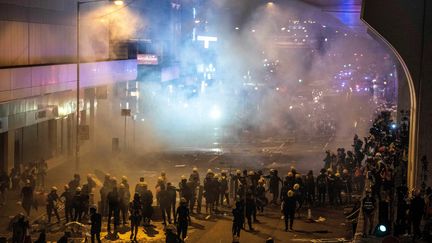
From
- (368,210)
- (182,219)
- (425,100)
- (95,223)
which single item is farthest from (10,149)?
(368,210)

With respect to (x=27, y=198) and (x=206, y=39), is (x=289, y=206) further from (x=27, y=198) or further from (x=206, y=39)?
(x=206, y=39)

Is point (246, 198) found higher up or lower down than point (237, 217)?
higher up

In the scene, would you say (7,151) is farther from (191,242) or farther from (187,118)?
(187,118)

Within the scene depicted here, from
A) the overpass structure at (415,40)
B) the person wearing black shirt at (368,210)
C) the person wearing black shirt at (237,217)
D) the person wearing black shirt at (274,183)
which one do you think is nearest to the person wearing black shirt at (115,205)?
the person wearing black shirt at (237,217)

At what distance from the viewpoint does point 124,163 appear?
30.7 meters

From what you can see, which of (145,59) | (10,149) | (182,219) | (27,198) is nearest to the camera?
(182,219)

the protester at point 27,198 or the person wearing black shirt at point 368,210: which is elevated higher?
the person wearing black shirt at point 368,210

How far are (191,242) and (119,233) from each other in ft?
6.08

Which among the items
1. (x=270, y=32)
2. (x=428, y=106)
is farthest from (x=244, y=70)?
(x=428, y=106)

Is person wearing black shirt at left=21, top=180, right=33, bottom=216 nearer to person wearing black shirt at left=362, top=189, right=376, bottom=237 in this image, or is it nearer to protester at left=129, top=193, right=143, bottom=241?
protester at left=129, top=193, right=143, bottom=241

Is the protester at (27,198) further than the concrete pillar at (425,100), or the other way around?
the concrete pillar at (425,100)

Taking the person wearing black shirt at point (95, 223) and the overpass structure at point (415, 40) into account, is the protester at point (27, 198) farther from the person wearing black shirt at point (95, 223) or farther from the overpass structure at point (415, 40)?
the overpass structure at point (415, 40)

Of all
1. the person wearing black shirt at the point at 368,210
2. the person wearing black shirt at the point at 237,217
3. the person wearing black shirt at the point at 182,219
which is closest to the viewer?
the person wearing black shirt at the point at 368,210

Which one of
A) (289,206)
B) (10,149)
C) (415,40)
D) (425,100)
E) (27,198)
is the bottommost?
(27,198)
